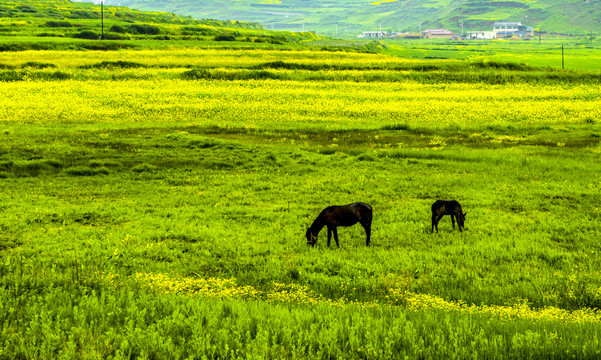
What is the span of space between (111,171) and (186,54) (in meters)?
59.0

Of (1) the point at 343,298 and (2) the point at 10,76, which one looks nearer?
(1) the point at 343,298

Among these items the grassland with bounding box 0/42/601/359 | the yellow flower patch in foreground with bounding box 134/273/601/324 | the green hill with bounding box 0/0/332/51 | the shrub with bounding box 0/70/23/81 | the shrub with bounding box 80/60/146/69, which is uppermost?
the green hill with bounding box 0/0/332/51

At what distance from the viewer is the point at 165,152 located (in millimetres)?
25062

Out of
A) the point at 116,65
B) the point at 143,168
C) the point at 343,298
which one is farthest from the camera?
the point at 116,65

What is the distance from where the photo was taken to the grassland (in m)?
6.17

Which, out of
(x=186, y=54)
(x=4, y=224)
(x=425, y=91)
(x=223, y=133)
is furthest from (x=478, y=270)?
(x=186, y=54)

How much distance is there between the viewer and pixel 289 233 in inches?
527

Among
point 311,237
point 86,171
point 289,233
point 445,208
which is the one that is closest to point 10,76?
point 86,171

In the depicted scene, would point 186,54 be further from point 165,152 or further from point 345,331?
point 345,331

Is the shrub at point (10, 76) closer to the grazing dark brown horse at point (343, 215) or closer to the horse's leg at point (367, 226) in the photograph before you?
the grazing dark brown horse at point (343, 215)

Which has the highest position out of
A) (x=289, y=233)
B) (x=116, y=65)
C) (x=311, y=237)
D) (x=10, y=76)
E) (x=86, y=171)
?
(x=116, y=65)

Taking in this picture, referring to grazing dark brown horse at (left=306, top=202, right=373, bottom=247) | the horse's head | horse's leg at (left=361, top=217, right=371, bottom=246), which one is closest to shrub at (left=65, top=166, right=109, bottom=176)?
the horse's head

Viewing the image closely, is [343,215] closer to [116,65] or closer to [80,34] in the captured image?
[116,65]

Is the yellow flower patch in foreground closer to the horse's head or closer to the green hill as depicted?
the horse's head
